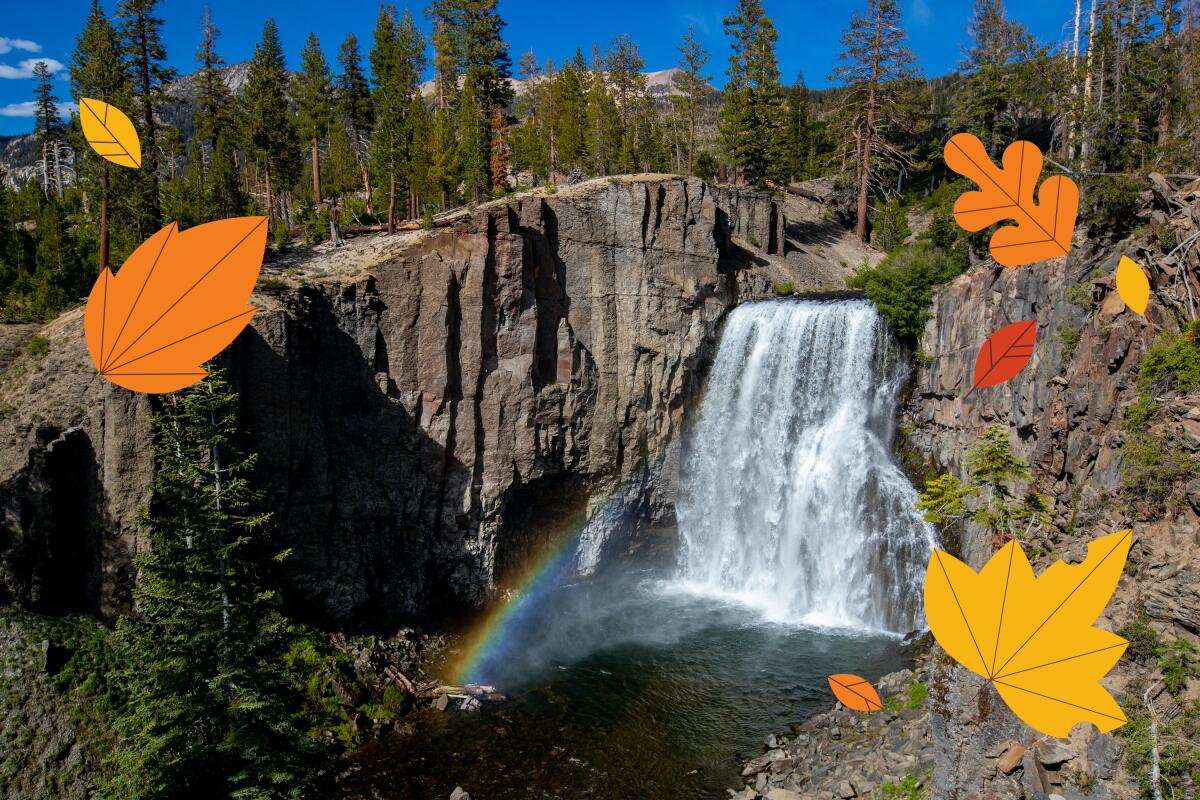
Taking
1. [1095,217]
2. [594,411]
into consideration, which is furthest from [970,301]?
[594,411]

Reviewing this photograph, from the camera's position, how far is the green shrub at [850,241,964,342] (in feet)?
96.8

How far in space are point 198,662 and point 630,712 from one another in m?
12.7

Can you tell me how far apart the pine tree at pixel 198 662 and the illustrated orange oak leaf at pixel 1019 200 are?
17.5 m

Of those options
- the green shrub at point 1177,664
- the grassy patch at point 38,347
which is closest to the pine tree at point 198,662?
the grassy patch at point 38,347

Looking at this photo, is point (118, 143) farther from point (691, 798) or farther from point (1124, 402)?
point (1124, 402)

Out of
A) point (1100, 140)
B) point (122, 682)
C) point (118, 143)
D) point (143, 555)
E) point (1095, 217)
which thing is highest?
point (1100, 140)

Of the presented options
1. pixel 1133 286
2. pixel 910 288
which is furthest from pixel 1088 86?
pixel 1133 286

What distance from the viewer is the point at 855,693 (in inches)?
787

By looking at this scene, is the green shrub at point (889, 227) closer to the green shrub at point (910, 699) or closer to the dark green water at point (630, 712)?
the dark green water at point (630, 712)

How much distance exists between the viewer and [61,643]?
20.2 m

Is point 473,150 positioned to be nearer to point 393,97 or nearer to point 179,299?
point 393,97

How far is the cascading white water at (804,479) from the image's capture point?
2806cm

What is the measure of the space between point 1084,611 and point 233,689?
19.2 m

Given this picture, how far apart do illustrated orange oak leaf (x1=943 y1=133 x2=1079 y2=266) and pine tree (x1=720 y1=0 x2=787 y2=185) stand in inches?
1743
